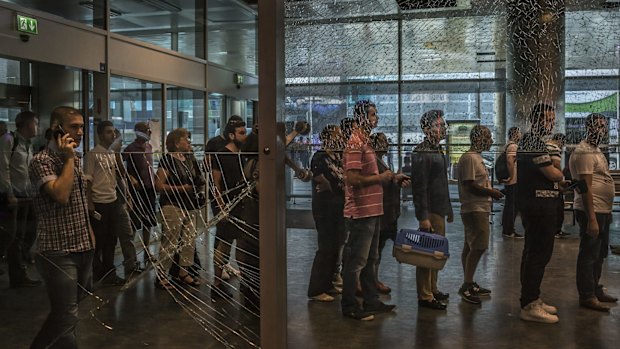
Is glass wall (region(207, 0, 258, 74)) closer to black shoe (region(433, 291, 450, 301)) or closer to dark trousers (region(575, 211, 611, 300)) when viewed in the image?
black shoe (region(433, 291, 450, 301))

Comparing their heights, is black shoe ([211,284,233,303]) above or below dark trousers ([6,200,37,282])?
below

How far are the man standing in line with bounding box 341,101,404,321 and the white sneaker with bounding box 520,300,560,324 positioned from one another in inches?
25.4

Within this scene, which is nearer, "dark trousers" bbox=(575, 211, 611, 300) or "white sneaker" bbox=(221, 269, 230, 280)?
"dark trousers" bbox=(575, 211, 611, 300)

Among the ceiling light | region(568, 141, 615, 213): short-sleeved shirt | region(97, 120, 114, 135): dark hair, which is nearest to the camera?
region(568, 141, 615, 213): short-sleeved shirt

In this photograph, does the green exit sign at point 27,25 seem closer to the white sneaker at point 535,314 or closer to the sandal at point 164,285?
the sandal at point 164,285

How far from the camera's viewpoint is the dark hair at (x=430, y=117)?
3.03 metres

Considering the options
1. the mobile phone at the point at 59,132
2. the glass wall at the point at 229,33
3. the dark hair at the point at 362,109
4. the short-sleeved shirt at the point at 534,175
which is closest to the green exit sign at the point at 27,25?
the glass wall at the point at 229,33

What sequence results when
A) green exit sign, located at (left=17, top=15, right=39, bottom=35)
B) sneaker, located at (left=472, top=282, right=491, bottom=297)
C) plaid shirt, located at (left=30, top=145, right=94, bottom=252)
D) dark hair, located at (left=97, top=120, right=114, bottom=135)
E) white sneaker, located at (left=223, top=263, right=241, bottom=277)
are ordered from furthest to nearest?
green exit sign, located at (left=17, top=15, right=39, bottom=35) < dark hair, located at (left=97, top=120, right=114, bottom=135) < white sneaker, located at (left=223, top=263, right=241, bottom=277) < plaid shirt, located at (left=30, top=145, right=94, bottom=252) < sneaker, located at (left=472, top=282, right=491, bottom=297)

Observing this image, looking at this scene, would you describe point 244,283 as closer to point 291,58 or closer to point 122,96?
point 291,58

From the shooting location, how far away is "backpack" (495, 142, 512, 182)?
9.59 ft

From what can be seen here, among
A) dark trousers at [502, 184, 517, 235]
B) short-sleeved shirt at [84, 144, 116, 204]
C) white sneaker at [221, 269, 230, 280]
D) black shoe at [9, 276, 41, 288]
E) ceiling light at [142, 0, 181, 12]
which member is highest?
ceiling light at [142, 0, 181, 12]

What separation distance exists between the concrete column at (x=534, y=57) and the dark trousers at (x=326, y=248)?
100 centimetres

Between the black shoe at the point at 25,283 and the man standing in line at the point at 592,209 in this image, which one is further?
the black shoe at the point at 25,283

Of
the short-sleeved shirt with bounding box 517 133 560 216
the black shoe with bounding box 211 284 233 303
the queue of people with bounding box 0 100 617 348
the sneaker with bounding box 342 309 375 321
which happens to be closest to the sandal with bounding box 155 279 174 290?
the queue of people with bounding box 0 100 617 348
